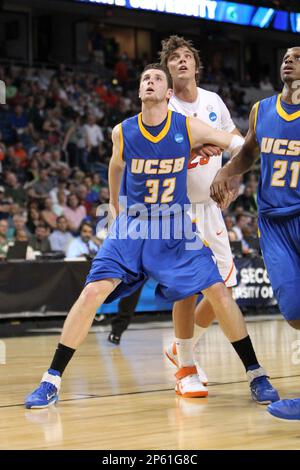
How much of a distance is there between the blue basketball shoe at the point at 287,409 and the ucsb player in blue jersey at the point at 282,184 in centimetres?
51

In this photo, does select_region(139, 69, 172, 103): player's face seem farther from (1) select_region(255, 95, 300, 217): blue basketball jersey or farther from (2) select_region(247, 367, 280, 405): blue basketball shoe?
(2) select_region(247, 367, 280, 405): blue basketball shoe

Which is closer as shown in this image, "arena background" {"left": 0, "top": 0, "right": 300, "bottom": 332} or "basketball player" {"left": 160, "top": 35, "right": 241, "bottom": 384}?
"basketball player" {"left": 160, "top": 35, "right": 241, "bottom": 384}

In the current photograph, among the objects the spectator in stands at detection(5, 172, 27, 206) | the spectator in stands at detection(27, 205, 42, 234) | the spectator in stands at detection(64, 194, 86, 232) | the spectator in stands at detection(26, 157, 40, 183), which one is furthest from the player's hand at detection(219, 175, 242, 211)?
the spectator in stands at detection(26, 157, 40, 183)

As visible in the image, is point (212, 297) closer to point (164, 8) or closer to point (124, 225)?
point (124, 225)

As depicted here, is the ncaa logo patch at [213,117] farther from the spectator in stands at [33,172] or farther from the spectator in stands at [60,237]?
the spectator in stands at [33,172]

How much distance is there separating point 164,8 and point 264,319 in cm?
595

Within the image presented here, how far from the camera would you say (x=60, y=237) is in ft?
45.6

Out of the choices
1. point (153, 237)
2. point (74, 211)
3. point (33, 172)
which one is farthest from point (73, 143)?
point (153, 237)

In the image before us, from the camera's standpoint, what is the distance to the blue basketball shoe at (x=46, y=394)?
5.59m

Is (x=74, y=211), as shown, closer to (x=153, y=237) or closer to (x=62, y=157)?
(x=62, y=157)

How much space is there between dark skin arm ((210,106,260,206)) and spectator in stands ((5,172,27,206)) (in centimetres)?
1009

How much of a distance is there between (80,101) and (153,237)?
14.0 metres

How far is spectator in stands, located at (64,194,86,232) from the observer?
49.9ft

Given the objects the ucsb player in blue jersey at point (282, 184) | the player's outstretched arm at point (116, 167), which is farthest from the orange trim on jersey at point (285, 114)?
the player's outstretched arm at point (116, 167)
